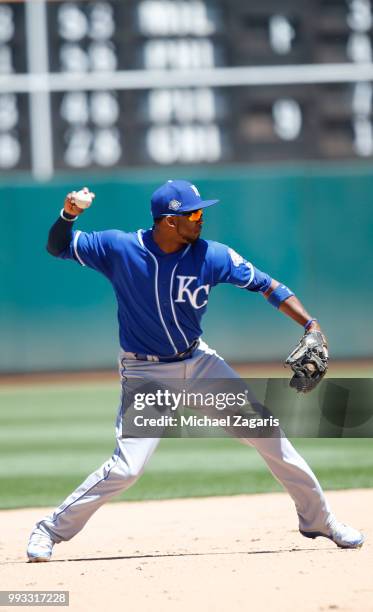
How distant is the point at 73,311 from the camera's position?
1095 cm

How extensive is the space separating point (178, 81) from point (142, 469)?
8357 millimetres

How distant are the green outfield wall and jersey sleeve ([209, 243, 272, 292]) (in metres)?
6.47

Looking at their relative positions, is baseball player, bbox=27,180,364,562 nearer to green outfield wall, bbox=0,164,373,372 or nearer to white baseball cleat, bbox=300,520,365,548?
white baseball cleat, bbox=300,520,365,548

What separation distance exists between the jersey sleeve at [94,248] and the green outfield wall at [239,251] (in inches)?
252

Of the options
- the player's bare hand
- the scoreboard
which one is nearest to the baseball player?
the player's bare hand

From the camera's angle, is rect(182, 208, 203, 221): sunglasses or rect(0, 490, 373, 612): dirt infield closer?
rect(0, 490, 373, 612): dirt infield

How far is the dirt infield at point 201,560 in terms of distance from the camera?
12.2 feet

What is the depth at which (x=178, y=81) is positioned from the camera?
476 inches

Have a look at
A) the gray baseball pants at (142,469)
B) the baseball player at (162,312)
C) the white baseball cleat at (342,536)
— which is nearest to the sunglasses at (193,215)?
the baseball player at (162,312)

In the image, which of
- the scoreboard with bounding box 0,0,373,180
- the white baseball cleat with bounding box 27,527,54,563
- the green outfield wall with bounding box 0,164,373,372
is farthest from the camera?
the scoreboard with bounding box 0,0,373,180

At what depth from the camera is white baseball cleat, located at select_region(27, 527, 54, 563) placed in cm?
435

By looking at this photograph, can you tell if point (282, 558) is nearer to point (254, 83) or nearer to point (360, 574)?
point (360, 574)

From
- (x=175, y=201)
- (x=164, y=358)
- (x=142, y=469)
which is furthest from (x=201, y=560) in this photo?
(x=175, y=201)

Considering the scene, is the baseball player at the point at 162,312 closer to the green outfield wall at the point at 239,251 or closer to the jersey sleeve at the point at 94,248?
the jersey sleeve at the point at 94,248
